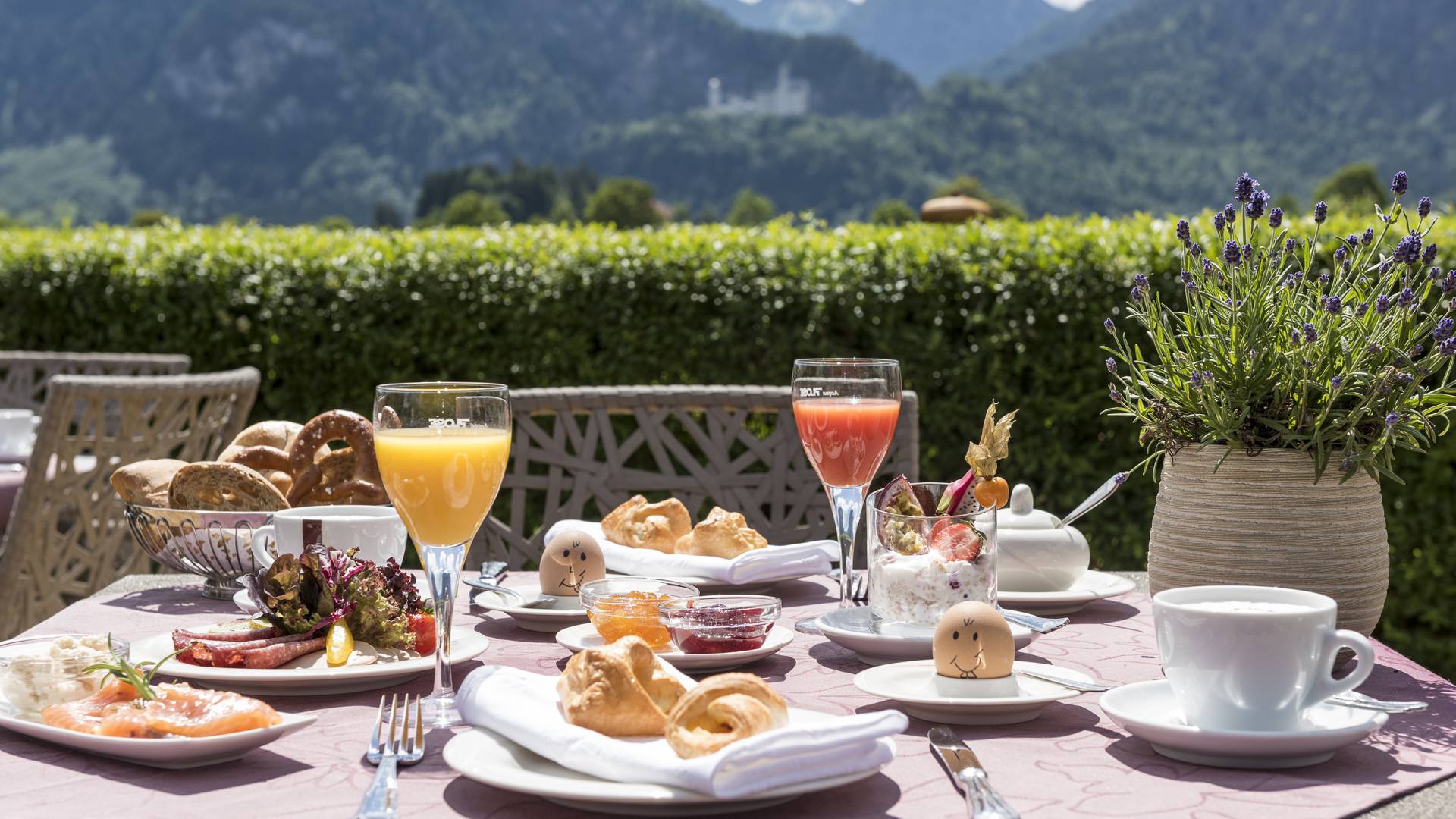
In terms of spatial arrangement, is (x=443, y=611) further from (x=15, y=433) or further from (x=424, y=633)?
(x=15, y=433)

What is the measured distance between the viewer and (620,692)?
39.3 inches

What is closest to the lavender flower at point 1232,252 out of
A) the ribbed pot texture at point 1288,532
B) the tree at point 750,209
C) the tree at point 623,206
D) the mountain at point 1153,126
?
the ribbed pot texture at point 1288,532

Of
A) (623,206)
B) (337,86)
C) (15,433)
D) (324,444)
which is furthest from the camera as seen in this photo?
(337,86)

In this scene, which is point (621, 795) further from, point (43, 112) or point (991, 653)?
point (43, 112)

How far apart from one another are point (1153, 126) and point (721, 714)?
56.2m

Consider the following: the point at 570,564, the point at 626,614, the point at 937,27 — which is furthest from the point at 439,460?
the point at 937,27

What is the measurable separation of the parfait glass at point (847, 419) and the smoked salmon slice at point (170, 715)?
80cm

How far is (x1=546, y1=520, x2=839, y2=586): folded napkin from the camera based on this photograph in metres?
1.68

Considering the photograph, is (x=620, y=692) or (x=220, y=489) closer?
(x=620, y=692)

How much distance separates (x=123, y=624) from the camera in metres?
1.53

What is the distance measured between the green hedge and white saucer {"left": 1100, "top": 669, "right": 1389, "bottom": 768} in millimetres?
3540

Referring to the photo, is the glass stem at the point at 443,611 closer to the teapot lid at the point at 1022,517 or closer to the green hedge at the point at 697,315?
the teapot lid at the point at 1022,517

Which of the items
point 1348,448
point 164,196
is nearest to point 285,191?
point 164,196

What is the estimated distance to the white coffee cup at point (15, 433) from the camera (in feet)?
10.8
